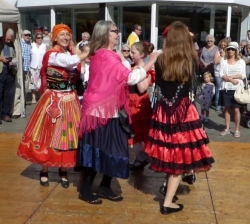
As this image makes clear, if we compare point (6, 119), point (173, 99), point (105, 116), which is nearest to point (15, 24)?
point (6, 119)

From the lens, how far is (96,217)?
3963 millimetres

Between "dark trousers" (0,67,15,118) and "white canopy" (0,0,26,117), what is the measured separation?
0.28m

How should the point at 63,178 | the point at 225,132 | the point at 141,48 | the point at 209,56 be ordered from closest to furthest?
the point at 141,48 < the point at 63,178 < the point at 225,132 < the point at 209,56

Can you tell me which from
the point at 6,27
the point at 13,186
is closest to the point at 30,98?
the point at 6,27

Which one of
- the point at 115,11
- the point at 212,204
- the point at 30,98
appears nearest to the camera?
the point at 212,204

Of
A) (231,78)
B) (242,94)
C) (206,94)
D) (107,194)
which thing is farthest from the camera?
(206,94)

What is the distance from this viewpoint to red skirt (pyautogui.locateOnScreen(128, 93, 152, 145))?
195 inches

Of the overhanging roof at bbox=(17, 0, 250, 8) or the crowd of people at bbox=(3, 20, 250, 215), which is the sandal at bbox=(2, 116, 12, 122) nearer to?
the crowd of people at bbox=(3, 20, 250, 215)

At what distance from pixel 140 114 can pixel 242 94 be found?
286 centimetres

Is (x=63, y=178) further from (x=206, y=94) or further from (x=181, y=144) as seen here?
(x=206, y=94)

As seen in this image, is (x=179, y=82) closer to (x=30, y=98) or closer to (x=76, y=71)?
(x=76, y=71)

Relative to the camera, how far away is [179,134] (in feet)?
12.7

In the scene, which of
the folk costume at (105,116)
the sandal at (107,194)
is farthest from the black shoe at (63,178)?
the folk costume at (105,116)

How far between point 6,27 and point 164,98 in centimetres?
531
